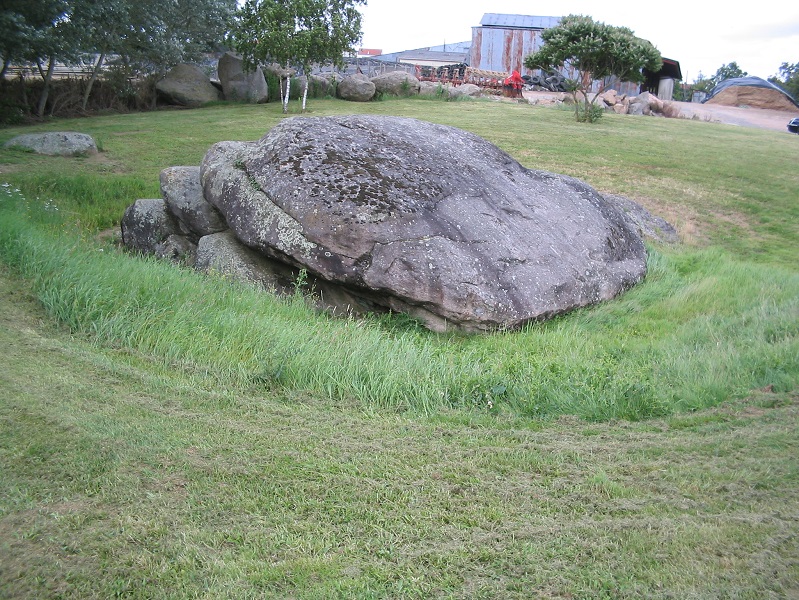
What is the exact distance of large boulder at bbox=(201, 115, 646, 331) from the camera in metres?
6.94

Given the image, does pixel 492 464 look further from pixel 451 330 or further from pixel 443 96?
pixel 443 96

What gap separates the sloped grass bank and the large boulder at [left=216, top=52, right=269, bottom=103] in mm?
21390

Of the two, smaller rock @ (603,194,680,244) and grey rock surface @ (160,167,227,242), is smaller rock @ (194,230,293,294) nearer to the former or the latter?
grey rock surface @ (160,167,227,242)

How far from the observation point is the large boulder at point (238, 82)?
27922 mm

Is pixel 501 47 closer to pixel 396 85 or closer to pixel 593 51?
pixel 396 85

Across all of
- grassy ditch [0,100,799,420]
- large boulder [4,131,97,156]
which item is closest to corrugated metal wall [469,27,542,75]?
large boulder [4,131,97,156]

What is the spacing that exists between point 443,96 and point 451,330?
85.7 ft

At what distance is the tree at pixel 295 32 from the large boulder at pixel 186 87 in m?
3.75

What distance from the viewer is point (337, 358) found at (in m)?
5.30

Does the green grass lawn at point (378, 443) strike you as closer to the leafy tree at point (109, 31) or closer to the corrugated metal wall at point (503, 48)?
the leafy tree at point (109, 31)

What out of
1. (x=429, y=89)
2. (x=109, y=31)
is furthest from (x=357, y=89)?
(x=109, y=31)

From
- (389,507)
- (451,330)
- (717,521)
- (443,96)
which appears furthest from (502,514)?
(443,96)

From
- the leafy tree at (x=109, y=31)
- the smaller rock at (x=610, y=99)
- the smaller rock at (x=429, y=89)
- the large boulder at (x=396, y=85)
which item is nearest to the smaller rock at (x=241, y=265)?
the leafy tree at (x=109, y=31)

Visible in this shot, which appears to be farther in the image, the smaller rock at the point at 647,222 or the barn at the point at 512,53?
the barn at the point at 512,53
